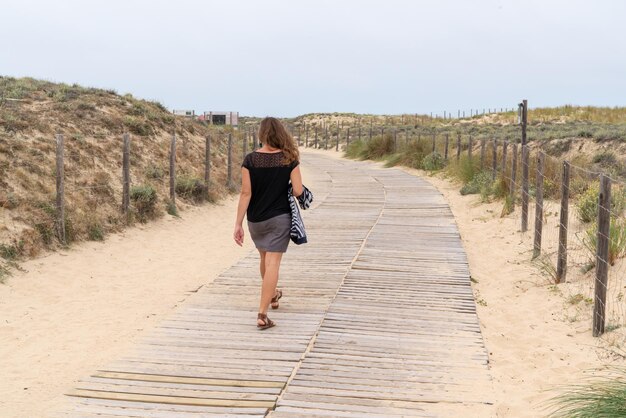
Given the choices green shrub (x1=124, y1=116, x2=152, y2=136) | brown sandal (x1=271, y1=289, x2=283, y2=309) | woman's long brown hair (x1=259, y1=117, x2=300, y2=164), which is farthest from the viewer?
green shrub (x1=124, y1=116, x2=152, y2=136)

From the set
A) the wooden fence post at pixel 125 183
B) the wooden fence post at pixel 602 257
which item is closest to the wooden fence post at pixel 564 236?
the wooden fence post at pixel 602 257

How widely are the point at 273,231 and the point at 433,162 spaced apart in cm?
2007

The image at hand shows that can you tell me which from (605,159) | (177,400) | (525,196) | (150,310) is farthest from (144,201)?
(605,159)

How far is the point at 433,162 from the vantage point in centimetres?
2512

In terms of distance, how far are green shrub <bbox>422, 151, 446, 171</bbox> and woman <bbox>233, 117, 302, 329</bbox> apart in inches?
776

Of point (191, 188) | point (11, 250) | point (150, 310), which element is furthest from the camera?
point (191, 188)

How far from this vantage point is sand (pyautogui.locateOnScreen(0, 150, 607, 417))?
4.93 meters

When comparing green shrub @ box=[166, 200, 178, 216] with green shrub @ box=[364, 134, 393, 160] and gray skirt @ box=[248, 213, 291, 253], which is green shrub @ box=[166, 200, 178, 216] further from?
green shrub @ box=[364, 134, 393, 160]

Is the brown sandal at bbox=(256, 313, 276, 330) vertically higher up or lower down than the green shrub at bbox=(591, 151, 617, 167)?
lower down

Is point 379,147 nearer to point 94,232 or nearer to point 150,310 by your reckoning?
point 94,232

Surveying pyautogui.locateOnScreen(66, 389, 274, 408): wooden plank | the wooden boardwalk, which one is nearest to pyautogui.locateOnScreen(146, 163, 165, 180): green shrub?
the wooden boardwalk

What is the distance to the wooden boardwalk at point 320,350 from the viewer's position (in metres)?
4.34

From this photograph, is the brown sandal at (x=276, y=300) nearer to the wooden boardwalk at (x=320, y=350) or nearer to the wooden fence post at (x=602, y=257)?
the wooden boardwalk at (x=320, y=350)

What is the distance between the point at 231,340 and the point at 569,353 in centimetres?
287
